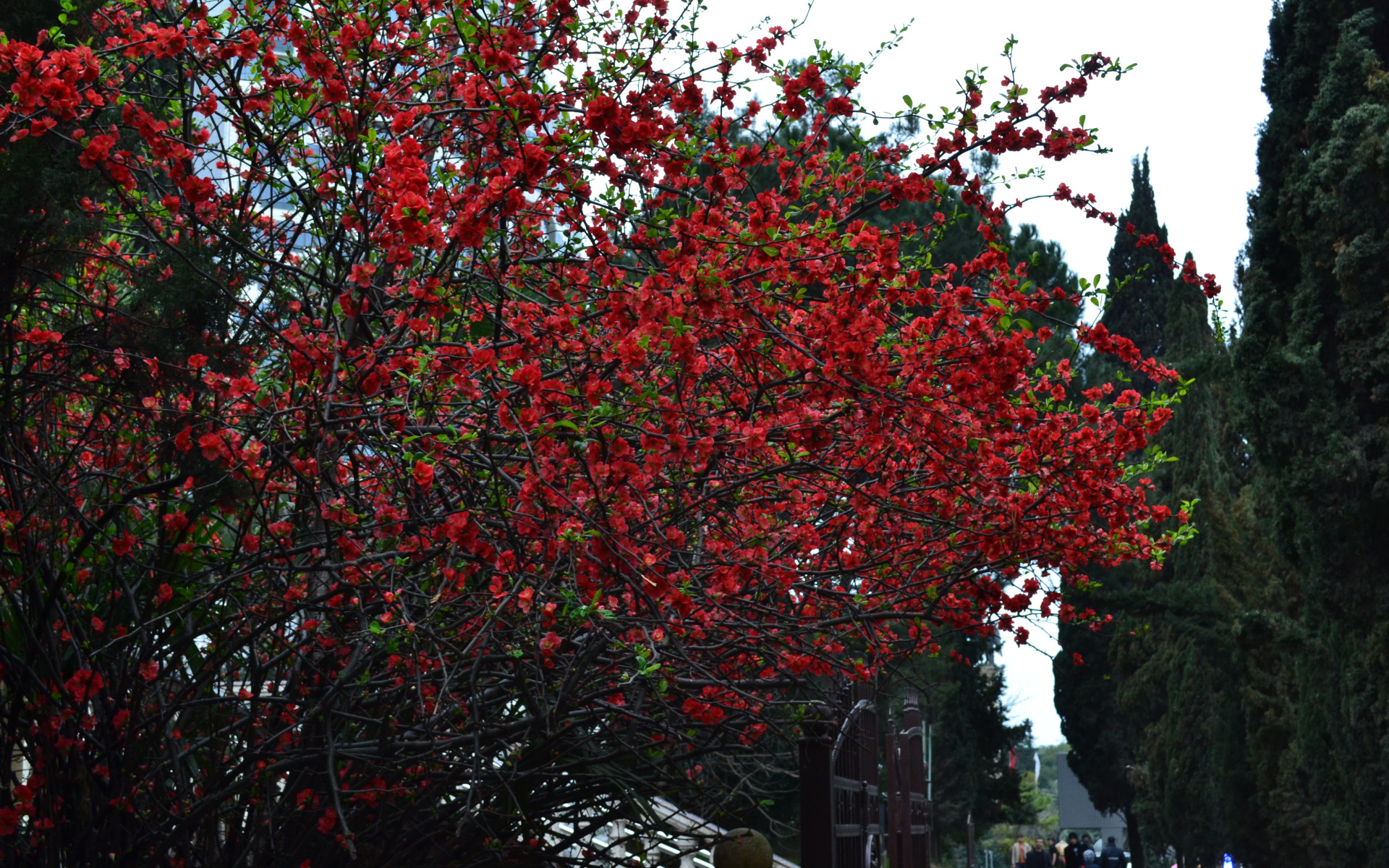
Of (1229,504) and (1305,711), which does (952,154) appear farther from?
(1229,504)

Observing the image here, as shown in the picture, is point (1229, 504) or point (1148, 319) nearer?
point (1229, 504)

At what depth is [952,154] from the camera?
4.41m

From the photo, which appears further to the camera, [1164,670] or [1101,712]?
[1101,712]

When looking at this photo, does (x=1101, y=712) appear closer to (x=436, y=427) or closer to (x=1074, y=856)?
(x=1074, y=856)

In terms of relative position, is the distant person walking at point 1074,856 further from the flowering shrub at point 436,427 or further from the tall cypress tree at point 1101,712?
the flowering shrub at point 436,427

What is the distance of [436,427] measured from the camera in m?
3.69

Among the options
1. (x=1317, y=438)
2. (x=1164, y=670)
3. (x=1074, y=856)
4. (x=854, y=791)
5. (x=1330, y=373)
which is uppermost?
(x=1330, y=373)

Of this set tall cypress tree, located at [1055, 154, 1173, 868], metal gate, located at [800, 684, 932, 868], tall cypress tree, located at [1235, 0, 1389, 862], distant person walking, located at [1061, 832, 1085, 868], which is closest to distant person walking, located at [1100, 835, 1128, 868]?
distant person walking, located at [1061, 832, 1085, 868]

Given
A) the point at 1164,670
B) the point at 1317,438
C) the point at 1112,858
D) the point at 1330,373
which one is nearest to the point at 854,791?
the point at 1317,438

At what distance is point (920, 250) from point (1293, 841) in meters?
15.0

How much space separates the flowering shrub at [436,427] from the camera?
3740 mm

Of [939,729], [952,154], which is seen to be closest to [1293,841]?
[939,729]

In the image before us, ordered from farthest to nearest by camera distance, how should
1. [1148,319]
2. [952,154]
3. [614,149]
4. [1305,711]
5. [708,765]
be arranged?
[1148,319]
[1305,711]
[708,765]
[952,154]
[614,149]

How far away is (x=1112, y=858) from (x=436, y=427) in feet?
59.4
